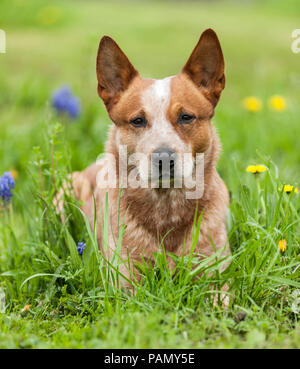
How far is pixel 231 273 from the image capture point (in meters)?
2.59

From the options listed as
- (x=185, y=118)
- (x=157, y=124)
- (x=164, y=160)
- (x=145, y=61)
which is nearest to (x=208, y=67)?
(x=185, y=118)

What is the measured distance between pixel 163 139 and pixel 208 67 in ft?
1.68

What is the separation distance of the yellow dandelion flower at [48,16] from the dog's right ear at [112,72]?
18.8 ft

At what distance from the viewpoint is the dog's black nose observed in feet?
8.68

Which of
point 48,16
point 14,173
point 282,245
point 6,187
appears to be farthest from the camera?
point 48,16

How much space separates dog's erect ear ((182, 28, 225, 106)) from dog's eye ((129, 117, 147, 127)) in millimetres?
366

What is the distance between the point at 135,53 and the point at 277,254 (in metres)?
5.27

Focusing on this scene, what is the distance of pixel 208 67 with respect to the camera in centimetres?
295

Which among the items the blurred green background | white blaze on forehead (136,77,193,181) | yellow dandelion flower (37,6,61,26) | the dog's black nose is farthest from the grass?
yellow dandelion flower (37,6,61,26)

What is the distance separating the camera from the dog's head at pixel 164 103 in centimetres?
277

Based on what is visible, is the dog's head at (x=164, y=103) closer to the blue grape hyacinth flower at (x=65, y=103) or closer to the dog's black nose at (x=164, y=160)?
the dog's black nose at (x=164, y=160)

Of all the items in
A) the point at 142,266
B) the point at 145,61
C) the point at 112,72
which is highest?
the point at 145,61

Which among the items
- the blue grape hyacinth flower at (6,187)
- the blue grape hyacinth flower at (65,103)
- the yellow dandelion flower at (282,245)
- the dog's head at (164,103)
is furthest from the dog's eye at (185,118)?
the blue grape hyacinth flower at (65,103)

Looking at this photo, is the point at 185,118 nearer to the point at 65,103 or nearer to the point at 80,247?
the point at 80,247
